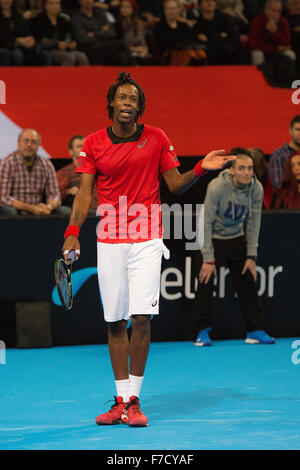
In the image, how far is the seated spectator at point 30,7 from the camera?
11734 millimetres

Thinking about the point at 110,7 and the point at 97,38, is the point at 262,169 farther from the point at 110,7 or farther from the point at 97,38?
the point at 110,7

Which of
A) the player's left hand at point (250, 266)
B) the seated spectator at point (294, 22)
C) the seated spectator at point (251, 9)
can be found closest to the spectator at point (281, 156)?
the player's left hand at point (250, 266)

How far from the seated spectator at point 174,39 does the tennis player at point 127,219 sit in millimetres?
7258

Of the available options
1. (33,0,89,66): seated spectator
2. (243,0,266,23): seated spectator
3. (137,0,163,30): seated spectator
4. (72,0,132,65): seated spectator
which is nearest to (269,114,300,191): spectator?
(72,0,132,65): seated spectator

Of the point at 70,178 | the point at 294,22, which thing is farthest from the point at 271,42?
the point at 70,178

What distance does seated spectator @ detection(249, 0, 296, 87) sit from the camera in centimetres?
1264

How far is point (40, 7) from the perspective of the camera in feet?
39.1

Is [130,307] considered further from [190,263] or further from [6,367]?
[190,263]

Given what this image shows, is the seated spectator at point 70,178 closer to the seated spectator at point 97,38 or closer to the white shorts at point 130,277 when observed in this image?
the seated spectator at point 97,38

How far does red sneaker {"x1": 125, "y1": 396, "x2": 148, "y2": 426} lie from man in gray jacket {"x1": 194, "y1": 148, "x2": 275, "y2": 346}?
8.89ft

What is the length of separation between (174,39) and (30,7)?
2126 millimetres

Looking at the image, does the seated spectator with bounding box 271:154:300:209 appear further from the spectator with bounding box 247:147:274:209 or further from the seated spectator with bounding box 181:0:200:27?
the seated spectator with bounding box 181:0:200:27

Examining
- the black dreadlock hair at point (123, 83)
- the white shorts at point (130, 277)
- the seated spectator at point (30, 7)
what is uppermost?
the seated spectator at point (30, 7)

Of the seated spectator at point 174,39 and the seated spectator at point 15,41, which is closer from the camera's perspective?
the seated spectator at point 15,41
